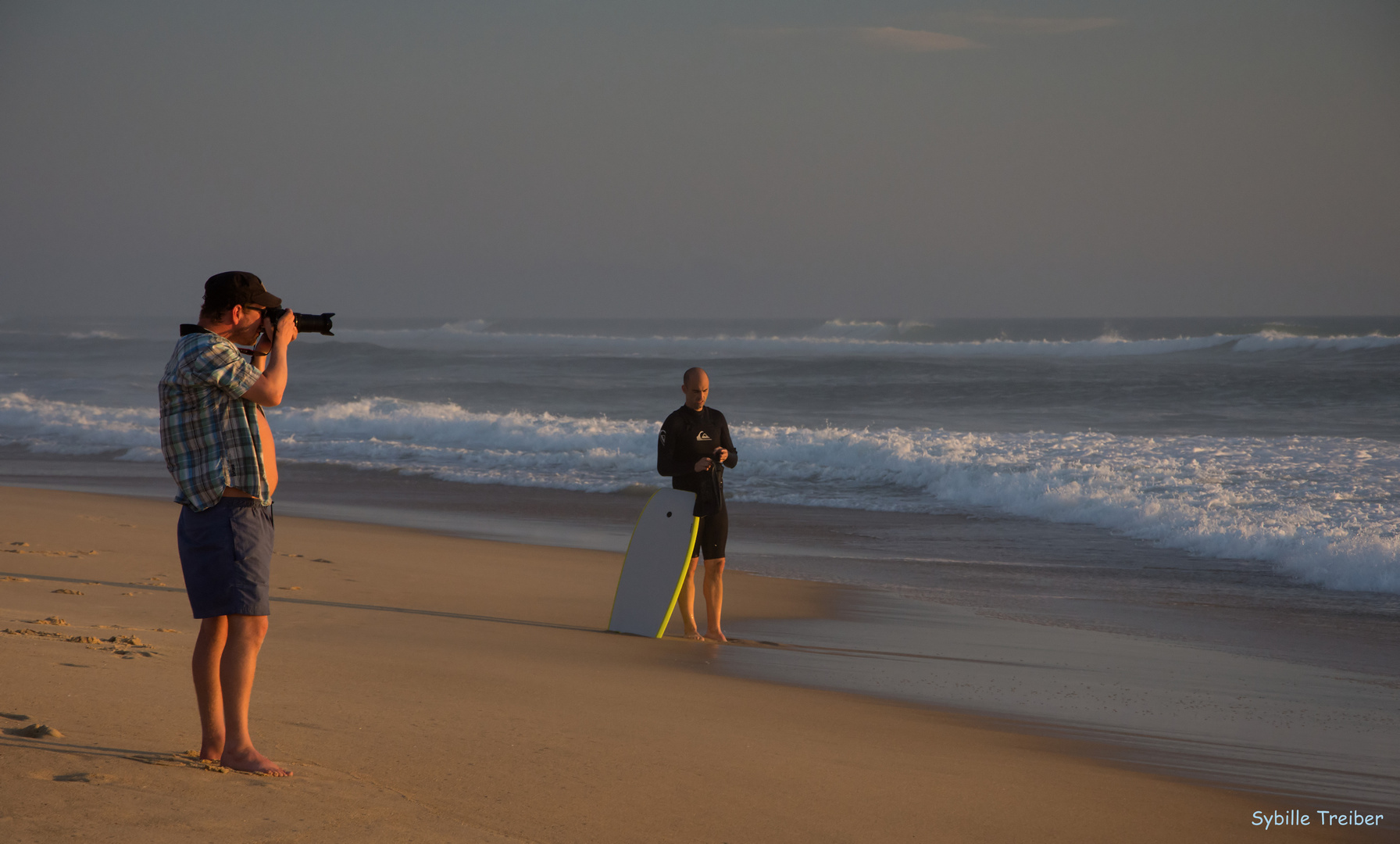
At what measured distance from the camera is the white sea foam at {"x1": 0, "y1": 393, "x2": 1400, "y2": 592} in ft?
29.2

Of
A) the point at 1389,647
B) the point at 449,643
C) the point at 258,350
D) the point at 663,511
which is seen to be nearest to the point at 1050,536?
the point at 1389,647

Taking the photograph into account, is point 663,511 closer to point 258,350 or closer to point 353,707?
point 353,707

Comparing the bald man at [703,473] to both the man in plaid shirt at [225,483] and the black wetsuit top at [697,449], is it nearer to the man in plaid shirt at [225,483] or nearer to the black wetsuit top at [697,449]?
Result: the black wetsuit top at [697,449]

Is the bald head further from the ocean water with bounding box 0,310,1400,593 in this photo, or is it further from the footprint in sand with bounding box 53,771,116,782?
the ocean water with bounding box 0,310,1400,593

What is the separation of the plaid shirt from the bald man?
11.1ft

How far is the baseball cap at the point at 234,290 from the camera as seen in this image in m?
2.66

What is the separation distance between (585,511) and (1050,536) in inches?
203

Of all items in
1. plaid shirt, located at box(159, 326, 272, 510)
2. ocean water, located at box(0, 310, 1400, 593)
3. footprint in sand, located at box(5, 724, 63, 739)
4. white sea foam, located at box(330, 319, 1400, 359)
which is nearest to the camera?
plaid shirt, located at box(159, 326, 272, 510)

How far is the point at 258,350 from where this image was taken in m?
2.73

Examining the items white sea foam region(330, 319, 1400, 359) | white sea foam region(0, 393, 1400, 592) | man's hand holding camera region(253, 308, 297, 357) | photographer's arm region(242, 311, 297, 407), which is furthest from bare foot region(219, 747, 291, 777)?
white sea foam region(330, 319, 1400, 359)

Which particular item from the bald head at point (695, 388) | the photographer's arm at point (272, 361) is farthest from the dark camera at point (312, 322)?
the bald head at point (695, 388)

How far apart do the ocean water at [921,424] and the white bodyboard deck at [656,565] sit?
535 centimetres

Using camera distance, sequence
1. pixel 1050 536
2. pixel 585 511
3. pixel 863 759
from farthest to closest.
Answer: pixel 585 511 < pixel 1050 536 < pixel 863 759

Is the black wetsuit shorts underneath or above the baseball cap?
underneath
